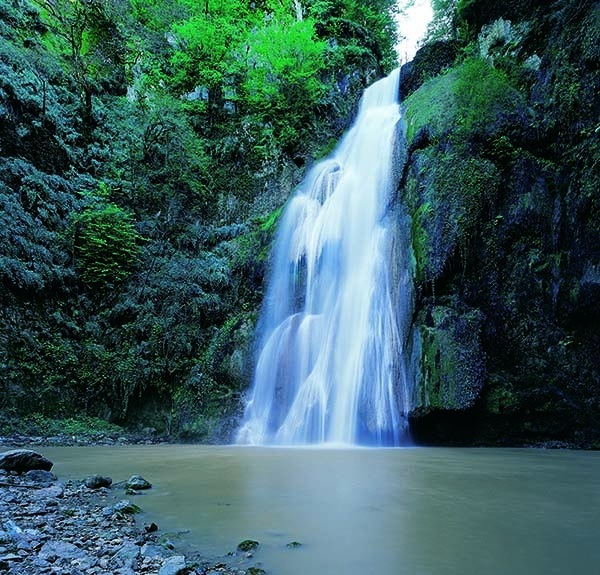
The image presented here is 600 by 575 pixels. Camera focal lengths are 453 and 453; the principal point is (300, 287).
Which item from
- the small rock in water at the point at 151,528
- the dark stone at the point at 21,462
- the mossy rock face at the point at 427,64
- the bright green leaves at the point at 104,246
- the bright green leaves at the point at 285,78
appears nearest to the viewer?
the small rock in water at the point at 151,528

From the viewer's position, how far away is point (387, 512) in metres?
2.74

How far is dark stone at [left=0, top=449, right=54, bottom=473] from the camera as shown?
4.08 meters

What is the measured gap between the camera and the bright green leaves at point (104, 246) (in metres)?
11.6

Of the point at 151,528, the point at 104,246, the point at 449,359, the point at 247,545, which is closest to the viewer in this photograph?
the point at 247,545

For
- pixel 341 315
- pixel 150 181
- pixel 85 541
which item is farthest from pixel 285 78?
pixel 85 541

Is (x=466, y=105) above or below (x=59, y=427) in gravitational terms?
above

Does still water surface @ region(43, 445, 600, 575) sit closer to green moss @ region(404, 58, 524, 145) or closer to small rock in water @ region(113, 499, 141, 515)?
small rock in water @ region(113, 499, 141, 515)

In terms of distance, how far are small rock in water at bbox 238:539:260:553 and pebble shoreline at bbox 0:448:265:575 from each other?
5cm

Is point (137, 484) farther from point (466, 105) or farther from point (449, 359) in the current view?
point (466, 105)

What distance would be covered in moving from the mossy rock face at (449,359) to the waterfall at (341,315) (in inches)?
14.7

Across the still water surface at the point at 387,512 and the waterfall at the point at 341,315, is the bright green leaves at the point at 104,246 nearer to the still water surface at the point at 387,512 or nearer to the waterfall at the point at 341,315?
the waterfall at the point at 341,315

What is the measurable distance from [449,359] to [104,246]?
8920mm

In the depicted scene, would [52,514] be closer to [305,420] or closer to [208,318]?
[305,420]

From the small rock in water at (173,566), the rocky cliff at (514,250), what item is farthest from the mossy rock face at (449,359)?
the small rock in water at (173,566)
